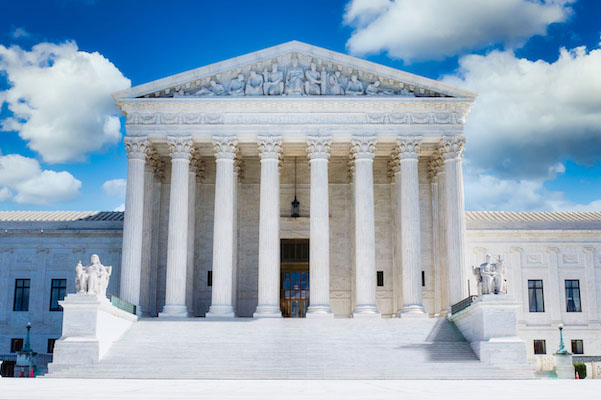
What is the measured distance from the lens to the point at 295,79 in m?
47.5

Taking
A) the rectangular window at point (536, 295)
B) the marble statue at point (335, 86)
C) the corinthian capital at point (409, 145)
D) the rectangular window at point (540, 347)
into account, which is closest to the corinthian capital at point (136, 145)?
the marble statue at point (335, 86)

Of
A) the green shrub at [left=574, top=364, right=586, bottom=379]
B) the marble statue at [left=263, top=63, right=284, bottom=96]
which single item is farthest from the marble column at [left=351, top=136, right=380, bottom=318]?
the green shrub at [left=574, top=364, right=586, bottom=379]

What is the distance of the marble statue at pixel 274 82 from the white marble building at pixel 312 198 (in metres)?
0.07

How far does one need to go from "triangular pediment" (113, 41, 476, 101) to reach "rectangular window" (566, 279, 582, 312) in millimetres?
16882

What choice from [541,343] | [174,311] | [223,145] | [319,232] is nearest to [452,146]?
[319,232]

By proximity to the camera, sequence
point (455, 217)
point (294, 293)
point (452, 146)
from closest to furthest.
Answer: point (455, 217) < point (452, 146) < point (294, 293)

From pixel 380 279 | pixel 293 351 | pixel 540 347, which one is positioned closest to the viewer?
pixel 293 351

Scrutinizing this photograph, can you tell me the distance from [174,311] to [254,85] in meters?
15.6

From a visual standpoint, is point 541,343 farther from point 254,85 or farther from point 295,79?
point 254,85

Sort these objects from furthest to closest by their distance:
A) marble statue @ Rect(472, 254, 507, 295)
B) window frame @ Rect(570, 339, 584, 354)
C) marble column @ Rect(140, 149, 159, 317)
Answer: window frame @ Rect(570, 339, 584, 354) < marble column @ Rect(140, 149, 159, 317) < marble statue @ Rect(472, 254, 507, 295)

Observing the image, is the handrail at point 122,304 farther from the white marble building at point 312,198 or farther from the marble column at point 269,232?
the marble column at point 269,232

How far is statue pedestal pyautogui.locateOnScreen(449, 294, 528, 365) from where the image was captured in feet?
118

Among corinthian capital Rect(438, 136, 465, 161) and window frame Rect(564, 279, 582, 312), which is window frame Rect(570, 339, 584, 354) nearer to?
window frame Rect(564, 279, 582, 312)
